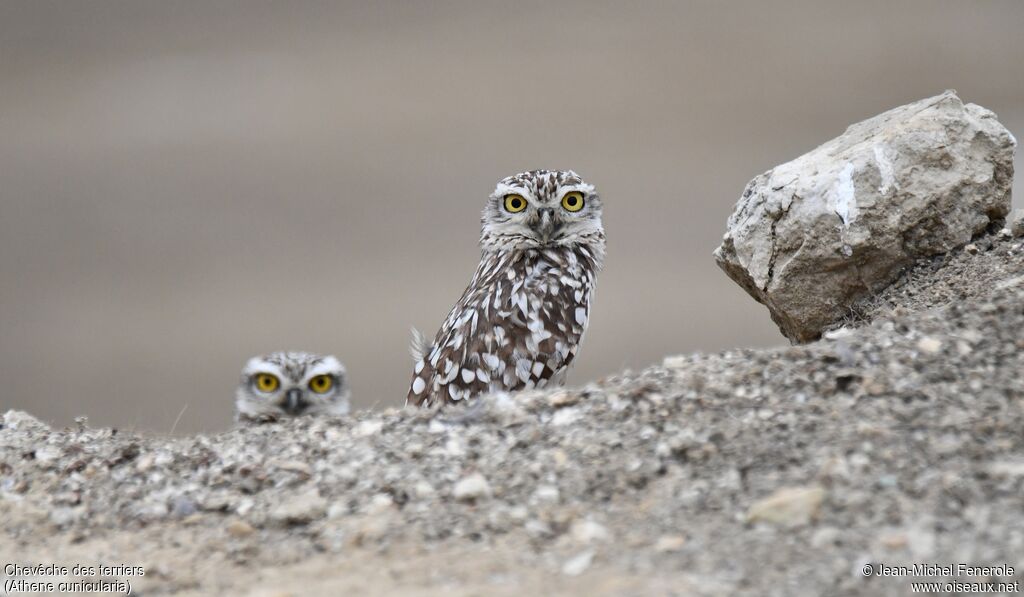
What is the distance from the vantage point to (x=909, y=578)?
9.60 feet

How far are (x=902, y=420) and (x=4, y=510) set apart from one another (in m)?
3.28

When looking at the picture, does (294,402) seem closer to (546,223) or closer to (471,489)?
(546,223)

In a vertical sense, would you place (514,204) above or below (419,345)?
above

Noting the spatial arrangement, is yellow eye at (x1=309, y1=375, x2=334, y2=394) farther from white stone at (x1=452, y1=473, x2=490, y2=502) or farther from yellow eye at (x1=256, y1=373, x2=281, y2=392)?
white stone at (x1=452, y1=473, x2=490, y2=502)

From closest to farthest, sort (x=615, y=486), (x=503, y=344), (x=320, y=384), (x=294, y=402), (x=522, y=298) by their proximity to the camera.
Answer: (x=615, y=486), (x=294, y=402), (x=320, y=384), (x=503, y=344), (x=522, y=298)

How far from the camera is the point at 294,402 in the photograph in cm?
552


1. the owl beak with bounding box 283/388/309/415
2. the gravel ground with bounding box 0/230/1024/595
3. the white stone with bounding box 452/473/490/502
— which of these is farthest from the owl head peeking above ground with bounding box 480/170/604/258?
the white stone with bounding box 452/473/490/502

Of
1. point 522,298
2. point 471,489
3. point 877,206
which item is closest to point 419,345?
point 522,298

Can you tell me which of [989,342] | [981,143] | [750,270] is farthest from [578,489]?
[981,143]

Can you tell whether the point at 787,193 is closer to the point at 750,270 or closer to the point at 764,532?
the point at 750,270

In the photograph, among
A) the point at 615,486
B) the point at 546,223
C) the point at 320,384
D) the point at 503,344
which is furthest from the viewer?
the point at 546,223

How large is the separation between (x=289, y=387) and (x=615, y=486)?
244 cm

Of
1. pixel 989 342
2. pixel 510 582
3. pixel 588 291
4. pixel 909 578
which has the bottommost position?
pixel 909 578

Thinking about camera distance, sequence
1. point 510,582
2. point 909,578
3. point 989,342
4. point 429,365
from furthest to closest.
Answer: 1. point 429,365
2. point 989,342
3. point 510,582
4. point 909,578
